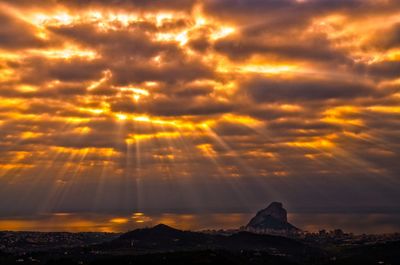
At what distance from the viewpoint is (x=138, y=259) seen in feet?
639

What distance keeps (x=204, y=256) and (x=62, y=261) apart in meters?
56.3

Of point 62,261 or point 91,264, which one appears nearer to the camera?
point 91,264

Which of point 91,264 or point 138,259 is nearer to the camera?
point 91,264

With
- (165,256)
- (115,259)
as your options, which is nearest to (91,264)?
(115,259)

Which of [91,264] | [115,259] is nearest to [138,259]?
[115,259]

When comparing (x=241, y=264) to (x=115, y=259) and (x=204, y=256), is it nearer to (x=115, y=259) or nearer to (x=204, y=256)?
(x=204, y=256)

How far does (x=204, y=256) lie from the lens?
188000 millimetres

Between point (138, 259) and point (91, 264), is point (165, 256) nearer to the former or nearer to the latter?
point (138, 259)

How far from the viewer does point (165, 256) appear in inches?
7835

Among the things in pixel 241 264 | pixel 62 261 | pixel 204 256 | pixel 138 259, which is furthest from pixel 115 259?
pixel 241 264

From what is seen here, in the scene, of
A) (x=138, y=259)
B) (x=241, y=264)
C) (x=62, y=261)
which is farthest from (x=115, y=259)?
(x=241, y=264)

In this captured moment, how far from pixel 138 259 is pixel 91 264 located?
21627 millimetres

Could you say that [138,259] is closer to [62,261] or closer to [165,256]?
[165,256]

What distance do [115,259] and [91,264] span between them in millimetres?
13162
